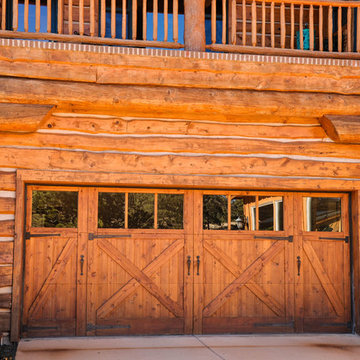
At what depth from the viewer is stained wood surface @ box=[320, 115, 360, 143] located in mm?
7955

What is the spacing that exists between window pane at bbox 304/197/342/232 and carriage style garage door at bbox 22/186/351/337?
0.01 metres

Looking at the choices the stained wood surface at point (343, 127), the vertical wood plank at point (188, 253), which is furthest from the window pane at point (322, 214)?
the vertical wood plank at point (188, 253)

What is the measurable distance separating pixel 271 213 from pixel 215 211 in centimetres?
83

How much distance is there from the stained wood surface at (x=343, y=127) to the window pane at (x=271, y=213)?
121 cm

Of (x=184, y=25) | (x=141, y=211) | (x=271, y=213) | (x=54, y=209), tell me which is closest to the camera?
(x=54, y=209)

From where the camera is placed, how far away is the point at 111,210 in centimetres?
804

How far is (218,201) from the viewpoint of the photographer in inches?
327

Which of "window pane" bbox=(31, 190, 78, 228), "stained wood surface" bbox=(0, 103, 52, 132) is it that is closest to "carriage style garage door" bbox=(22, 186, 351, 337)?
"window pane" bbox=(31, 190, 78, 228)

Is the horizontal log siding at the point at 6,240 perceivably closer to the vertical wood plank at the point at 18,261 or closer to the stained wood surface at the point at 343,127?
the vertical wood plank at the point at 18,261

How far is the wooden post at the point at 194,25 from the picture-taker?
7.90 meters

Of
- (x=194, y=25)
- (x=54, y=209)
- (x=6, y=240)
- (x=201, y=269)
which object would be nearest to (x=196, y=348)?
(x=201, y=269)

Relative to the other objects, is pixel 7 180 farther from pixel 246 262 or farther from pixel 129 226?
pixel 246 262

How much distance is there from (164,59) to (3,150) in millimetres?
2398

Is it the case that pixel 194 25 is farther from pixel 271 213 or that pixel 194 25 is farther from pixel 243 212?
pixel 271 213
